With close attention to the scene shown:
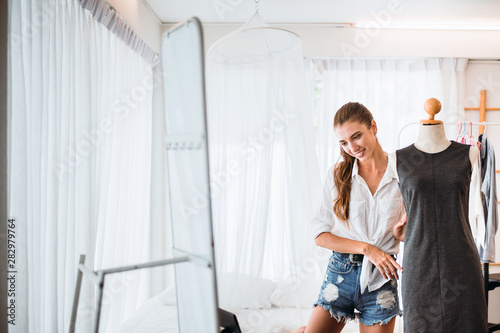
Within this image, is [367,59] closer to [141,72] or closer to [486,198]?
[486,198]

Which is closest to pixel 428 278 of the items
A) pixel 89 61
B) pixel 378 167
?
pixel 378 167

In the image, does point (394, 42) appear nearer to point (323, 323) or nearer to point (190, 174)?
point (323, 323)

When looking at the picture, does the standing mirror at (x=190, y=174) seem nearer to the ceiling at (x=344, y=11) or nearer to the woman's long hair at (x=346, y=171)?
the woman's long hair at (x=346, y=171)

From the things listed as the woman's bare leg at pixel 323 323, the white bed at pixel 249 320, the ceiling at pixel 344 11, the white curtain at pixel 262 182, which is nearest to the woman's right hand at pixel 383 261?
the woman's bare leg at pixel 323 323

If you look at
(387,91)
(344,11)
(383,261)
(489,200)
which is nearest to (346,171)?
(383,261)

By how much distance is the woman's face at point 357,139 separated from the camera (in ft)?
5.16

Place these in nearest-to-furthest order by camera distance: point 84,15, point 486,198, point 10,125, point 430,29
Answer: point 10,125 < point 84,15 < point 486,198 < point 430,29

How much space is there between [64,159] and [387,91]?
2.90 metres

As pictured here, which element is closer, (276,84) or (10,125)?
(10,125)

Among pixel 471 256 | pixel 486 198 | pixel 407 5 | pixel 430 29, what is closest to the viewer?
pixel 471 256

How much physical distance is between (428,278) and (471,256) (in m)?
0.16

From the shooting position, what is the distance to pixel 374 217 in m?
1.58

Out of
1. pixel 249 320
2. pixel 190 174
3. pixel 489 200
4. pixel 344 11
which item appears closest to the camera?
pixel 190 174

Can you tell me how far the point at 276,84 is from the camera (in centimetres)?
240
